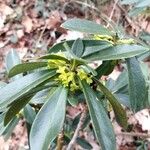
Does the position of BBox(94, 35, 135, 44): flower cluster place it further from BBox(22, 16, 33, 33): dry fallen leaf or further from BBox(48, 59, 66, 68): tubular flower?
BBox(22, 16, 33, 33): dry fallen leaf

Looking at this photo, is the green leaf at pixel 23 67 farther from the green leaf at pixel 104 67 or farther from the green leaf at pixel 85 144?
the green leaf at pixel 85 144

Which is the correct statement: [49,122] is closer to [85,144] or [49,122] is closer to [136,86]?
[136,86]

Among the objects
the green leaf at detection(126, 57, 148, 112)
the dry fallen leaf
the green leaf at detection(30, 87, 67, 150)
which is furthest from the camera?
the dry fallen leaf

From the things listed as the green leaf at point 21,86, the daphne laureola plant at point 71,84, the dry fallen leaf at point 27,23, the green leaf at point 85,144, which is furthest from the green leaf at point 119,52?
the dry fallen leaf at point 27,23

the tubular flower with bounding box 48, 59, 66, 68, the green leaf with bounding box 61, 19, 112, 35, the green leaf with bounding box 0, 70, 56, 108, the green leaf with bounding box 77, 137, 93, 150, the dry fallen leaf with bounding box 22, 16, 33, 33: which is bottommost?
the green leaf with bounding box 77, 137, 93, 150

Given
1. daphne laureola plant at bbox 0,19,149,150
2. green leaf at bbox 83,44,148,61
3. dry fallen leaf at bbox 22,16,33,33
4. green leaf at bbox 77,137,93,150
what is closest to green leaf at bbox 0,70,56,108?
daphne laureola plant at bbox 0,19,149,150

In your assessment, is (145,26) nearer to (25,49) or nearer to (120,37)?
(25,49)
